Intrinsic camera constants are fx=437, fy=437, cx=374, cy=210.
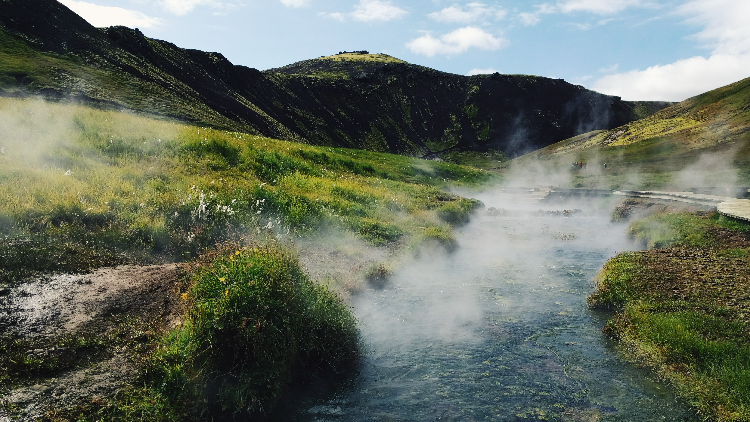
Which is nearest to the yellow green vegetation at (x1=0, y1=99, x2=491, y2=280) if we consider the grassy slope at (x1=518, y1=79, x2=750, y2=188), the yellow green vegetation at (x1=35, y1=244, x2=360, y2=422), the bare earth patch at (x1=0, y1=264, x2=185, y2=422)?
the bare earth patch at (x1=0, y1=264, x2=185, y2=422)

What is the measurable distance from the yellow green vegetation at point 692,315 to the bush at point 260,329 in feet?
25.0

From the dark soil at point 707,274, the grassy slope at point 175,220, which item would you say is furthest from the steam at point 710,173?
the grassy slope at point 175,220

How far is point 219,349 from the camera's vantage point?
8.21 m

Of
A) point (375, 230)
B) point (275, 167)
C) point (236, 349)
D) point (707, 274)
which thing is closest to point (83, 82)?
point (275, 167)

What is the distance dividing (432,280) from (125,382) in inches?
521

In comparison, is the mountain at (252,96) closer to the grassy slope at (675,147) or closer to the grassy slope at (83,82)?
the grassy slope at (83,82)

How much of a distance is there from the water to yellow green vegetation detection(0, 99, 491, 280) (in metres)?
5.52

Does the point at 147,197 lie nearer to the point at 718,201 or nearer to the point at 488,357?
the point at 488,357

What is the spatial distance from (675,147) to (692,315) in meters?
88.5

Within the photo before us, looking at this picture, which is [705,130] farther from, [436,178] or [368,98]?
[368,98]

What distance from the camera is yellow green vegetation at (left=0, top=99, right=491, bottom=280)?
12211 millimetres

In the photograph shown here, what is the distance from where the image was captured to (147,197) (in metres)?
15.9

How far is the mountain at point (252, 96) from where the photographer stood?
57.0 metres

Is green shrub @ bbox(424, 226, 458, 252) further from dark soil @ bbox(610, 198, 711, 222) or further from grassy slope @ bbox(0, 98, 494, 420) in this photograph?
dark soil @ bbox(610, 198, 711, 222)
